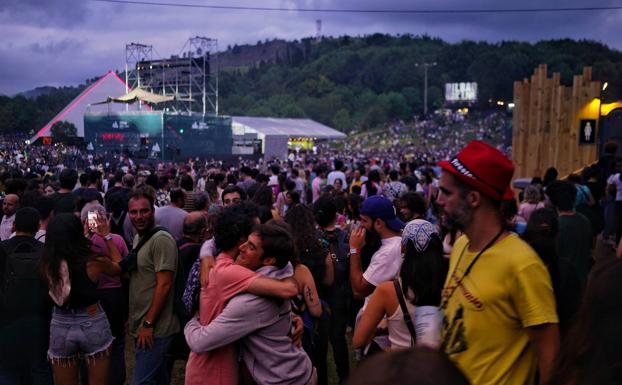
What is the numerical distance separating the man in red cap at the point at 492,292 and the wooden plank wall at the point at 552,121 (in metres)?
13.0

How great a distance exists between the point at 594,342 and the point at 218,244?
2553 millimetres

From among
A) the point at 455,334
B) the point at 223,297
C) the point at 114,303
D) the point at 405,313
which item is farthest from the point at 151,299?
the point at 455,334

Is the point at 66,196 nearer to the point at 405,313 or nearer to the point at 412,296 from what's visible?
the point at 405,313

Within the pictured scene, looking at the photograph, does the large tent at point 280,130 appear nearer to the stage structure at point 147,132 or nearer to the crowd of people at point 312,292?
the stage structure at point 147,132

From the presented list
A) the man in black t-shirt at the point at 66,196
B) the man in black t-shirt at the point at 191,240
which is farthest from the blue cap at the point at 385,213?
the man in black t-shirt at the point at 66,196

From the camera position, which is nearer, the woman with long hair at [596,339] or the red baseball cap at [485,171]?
the woman with long hair at [596,339]

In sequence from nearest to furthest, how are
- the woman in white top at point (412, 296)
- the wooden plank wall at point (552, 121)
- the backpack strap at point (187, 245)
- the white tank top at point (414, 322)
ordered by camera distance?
the white tank top at point (414, 322) → the woman in white top at point (412, 296) → the backpack strap at point (187, 245) → the wooden plank wall at point (552, 121)

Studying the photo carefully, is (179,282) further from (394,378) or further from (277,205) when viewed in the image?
(277,205)

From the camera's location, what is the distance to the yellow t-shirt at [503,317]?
2.17 metres

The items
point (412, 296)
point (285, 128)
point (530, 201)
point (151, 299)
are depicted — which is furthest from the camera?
point (285, 128)

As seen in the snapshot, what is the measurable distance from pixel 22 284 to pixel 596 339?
3941 mm

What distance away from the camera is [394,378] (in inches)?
40.8

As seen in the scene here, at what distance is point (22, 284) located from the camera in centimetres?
427

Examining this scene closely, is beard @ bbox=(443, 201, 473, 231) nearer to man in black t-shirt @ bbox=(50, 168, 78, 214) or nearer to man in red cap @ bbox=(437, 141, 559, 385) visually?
man in red cap @ bbox=(437, 141, 559, 385)
